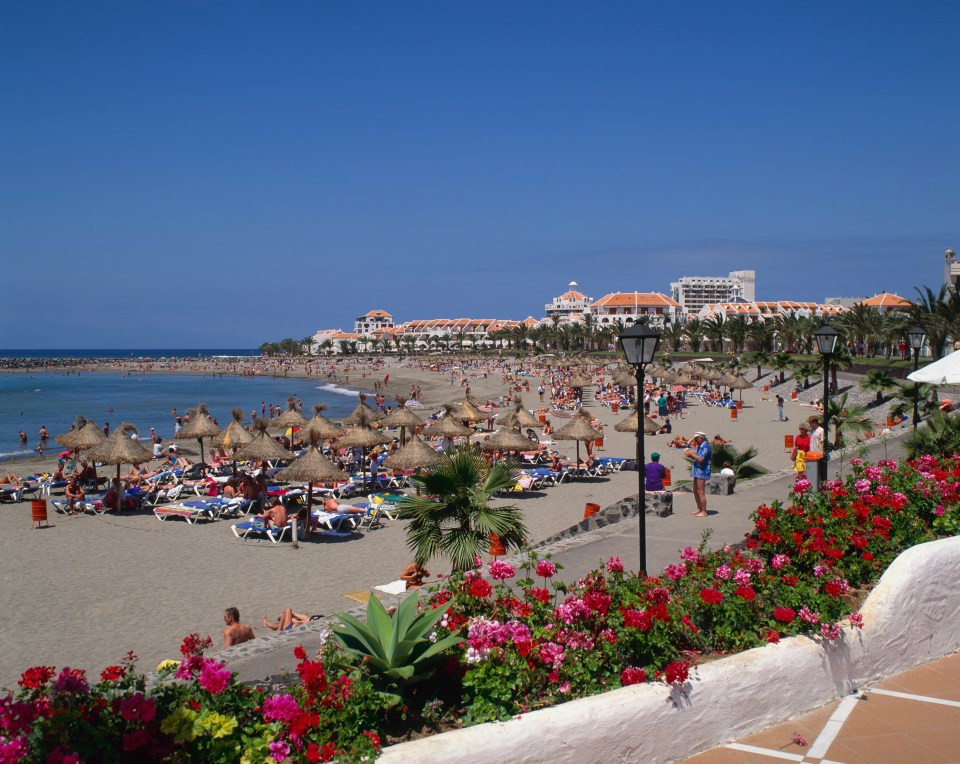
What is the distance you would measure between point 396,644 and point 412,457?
12092 mm

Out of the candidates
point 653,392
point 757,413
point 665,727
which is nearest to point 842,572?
point 665,727

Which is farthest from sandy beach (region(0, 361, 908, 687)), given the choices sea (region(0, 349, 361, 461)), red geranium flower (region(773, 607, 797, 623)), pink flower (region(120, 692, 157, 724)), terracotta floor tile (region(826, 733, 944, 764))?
sea (region(0, 349, 361, 461))

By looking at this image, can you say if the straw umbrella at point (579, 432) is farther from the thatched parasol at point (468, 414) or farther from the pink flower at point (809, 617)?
the pink flower at point (809, 617)

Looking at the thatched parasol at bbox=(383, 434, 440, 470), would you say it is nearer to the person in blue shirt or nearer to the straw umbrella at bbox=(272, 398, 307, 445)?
the person in blue shirt

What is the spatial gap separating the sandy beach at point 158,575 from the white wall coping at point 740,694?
18.5ft

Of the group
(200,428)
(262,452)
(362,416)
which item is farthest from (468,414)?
(262,452)

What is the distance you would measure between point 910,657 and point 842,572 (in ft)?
1.90

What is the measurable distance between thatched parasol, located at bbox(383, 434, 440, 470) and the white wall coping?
11.5 m

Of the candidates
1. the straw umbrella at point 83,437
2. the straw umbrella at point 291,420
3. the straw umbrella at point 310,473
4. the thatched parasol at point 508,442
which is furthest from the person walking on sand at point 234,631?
the straw umbrella at point 291,420

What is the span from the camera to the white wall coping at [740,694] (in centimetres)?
301

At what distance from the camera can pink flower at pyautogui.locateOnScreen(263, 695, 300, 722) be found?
292 cm

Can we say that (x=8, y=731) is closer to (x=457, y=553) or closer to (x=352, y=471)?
(x=457, y=553)

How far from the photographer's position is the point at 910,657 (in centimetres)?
428

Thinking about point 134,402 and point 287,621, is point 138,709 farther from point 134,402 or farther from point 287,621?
point 134,402
